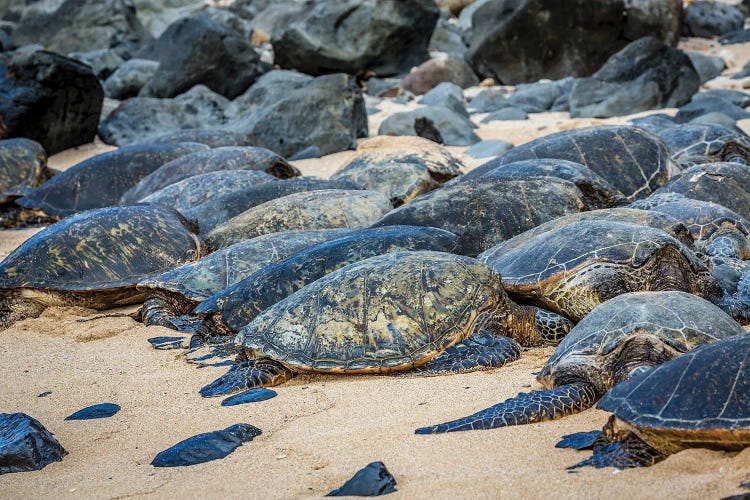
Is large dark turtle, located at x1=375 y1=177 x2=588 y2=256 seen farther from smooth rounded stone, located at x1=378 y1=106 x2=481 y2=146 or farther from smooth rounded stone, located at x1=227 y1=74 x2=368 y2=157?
smooth rounded stone, located at x1=227 y1=74 x2=368 y2=157

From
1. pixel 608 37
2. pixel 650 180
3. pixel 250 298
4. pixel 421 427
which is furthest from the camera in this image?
pixel 608 37

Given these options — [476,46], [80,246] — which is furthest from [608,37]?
[80,246]

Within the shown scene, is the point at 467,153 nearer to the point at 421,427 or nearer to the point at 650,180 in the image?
the point at 650,180

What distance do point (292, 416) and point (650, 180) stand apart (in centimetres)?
526

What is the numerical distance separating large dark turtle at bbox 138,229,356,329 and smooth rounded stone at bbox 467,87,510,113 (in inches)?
359

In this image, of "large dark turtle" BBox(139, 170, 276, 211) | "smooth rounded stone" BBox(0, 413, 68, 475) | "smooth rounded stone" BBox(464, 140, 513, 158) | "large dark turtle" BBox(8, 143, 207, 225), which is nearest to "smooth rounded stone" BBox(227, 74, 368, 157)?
"large dark turtle" BBox(8, 143, 207, 225)

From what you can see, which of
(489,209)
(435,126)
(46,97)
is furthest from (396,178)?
(46,97)

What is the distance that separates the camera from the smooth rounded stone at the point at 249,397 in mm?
4555

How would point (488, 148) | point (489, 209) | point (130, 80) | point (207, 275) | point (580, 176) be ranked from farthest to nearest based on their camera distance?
point (130, 80)
point (488, 148)
point (580, 176)
point (489, 209)
point (207, 275)

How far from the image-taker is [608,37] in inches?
703

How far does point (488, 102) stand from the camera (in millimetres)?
15672

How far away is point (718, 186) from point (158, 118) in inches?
410

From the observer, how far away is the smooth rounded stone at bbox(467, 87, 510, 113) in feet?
50.2

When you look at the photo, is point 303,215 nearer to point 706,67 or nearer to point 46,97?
point 46,97
